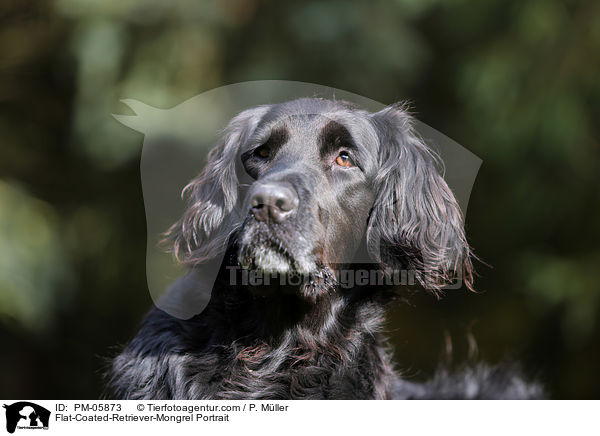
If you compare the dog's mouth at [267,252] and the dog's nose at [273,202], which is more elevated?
the dog's nose at [273,202]

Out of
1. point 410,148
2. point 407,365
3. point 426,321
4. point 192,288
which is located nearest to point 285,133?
point 410,148

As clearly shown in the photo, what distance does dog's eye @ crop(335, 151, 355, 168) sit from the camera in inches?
81.2

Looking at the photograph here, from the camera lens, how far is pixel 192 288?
2.12 meters

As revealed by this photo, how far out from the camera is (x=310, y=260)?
6.23 ft

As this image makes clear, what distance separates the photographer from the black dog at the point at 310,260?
2012 millimetres

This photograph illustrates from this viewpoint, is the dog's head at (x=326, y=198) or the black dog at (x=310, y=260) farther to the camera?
the black dog at (x=310, y=260)

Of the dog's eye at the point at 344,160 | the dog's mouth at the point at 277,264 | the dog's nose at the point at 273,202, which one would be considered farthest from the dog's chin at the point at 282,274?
the dog's eye at the point at 344,160

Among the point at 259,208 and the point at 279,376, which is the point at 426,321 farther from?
the point at 259,208
